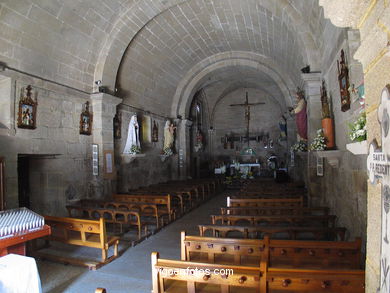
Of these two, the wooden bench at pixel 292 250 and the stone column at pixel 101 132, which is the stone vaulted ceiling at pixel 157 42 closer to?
the stone column at pixel 101 132

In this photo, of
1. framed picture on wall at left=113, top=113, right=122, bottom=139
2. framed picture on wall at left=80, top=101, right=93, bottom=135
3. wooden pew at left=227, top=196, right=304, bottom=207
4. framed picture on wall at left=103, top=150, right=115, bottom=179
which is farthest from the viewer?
framed picture on wall at left=113, top=113, right=122, bottom=139

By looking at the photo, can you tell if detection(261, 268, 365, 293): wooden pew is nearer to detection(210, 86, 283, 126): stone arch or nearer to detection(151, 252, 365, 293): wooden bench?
detection(151, 252, 365, 293): wooden bench

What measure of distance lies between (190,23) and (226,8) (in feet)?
5.17

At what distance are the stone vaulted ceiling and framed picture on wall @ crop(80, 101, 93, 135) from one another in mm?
656

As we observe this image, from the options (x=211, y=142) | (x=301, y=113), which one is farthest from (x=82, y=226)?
(x=211, y=142)

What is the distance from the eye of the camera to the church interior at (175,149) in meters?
2.09

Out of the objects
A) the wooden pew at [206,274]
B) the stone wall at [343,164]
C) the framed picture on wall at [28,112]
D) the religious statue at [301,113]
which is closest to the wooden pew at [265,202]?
the stone wall at [343,164]

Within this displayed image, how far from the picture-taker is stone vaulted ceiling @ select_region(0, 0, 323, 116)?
6535 millimetres

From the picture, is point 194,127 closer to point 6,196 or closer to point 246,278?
point 6,196

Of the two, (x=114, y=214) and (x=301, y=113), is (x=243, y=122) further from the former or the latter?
(x=114, y=214)

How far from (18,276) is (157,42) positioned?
9186 mm

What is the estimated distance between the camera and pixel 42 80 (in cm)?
695

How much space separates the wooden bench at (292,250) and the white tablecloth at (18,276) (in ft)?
5.38

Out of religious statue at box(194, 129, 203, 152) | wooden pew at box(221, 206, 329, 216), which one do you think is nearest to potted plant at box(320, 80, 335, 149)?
wooden pew at box(221, 206, 329, 216)
